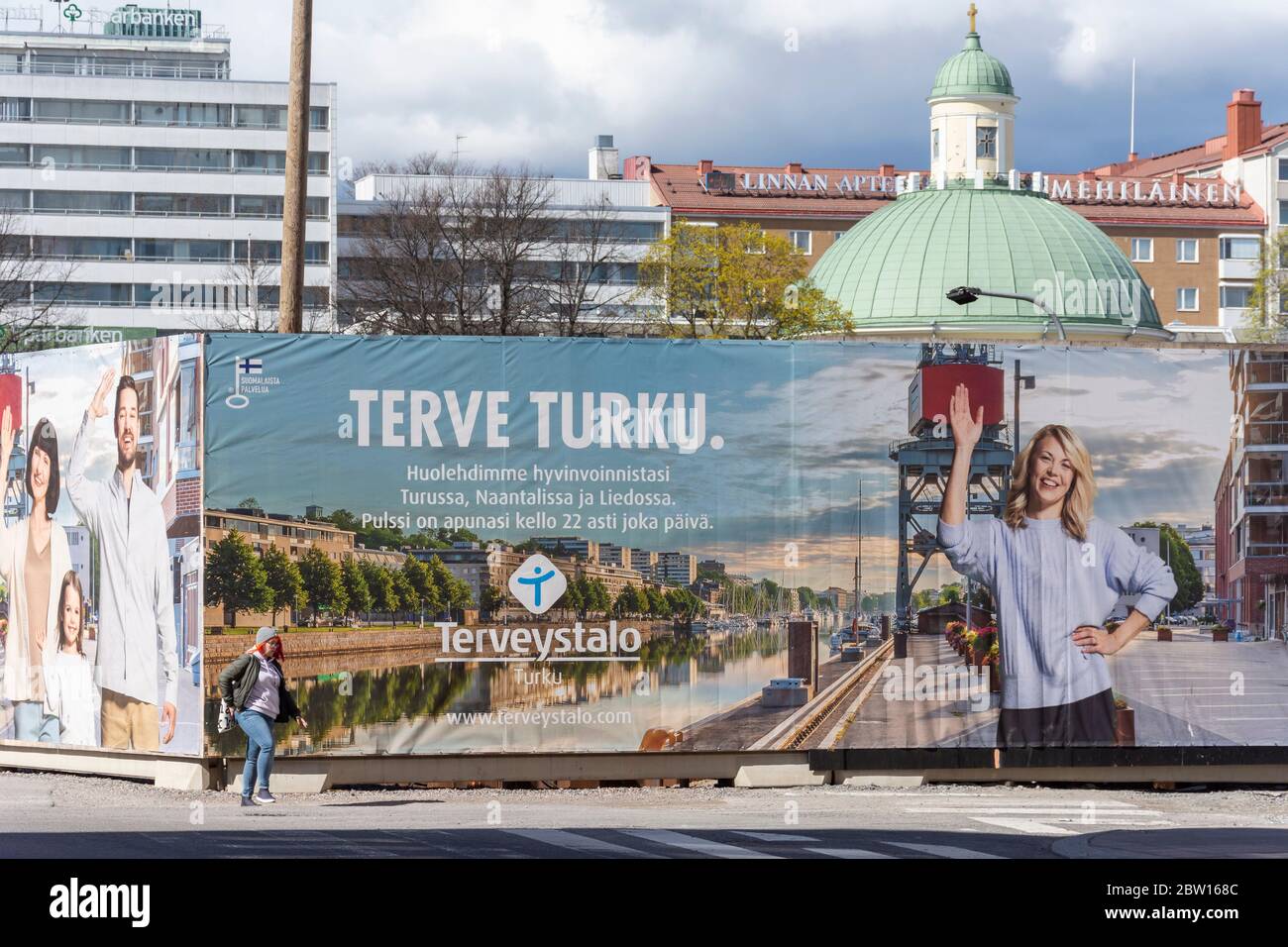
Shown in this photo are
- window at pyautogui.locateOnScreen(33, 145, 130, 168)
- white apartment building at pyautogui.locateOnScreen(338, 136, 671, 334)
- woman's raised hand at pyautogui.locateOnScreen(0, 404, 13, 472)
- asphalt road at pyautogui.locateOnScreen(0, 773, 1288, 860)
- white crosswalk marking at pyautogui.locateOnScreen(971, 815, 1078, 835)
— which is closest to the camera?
asphalt road at pyautogui.locateOnScreen(0, 773, 1288, 860)

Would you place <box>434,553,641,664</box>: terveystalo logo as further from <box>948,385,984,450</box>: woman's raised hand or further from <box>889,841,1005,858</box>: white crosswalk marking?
<box>889,841,1005,858</box>: white crosswalk marking

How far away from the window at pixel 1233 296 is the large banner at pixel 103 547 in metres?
130

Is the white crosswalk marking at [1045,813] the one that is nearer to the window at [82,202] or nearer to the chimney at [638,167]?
the window at [82,202]

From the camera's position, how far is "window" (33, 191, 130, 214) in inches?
4712

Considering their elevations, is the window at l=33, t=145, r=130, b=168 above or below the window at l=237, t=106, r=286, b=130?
below

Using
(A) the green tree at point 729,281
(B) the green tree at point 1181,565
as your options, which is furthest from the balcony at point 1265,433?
(A) the green tree at point 729,281

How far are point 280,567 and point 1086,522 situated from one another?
6996mm

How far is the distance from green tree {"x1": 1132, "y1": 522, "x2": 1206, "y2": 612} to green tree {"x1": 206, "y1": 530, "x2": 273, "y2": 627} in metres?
7.80

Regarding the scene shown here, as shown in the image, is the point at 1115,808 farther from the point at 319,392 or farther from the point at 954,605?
the point at 319,392

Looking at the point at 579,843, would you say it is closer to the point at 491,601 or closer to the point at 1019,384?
the point at 491,601

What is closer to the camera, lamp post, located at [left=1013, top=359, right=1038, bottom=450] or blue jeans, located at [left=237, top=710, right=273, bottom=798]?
blue jeans, located at [left=237, top=710, right=273, bottom=798]

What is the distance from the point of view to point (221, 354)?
16594mm

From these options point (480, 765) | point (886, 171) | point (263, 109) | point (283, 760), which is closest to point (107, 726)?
point (283, 760)
